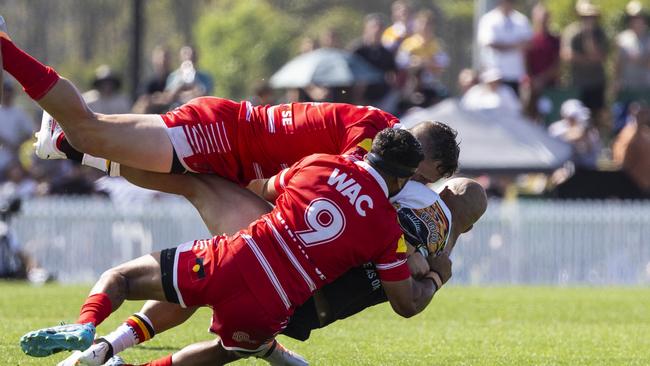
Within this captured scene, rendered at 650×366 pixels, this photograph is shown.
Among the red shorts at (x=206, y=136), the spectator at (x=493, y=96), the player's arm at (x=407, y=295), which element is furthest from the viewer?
the spectator at (x=493, y=96)

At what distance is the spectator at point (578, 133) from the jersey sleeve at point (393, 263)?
42.7 feet

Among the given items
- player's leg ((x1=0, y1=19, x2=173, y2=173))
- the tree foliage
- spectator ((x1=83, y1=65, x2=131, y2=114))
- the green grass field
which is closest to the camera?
player's leg ((x1=0, y1=19, x2=173, y2=173))

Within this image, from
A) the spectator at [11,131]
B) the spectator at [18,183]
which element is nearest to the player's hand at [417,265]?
the spectator at [18,183]

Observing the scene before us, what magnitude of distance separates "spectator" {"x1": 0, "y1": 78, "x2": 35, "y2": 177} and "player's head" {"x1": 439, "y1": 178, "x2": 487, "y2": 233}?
12.2 meters

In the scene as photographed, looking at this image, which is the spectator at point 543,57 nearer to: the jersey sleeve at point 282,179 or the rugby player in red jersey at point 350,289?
the rugby player in red jersey at point 350,289

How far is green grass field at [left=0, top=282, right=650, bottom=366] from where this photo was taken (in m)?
9.45

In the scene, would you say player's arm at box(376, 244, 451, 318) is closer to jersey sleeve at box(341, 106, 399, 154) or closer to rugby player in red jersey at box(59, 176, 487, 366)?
rugby player in red jersey at box(59, 176, 487, 366)

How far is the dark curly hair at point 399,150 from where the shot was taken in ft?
24.6

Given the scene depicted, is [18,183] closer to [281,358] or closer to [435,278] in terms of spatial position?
[281,358]

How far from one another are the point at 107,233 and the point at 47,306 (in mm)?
6011

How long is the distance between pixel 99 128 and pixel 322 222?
161 centimetres

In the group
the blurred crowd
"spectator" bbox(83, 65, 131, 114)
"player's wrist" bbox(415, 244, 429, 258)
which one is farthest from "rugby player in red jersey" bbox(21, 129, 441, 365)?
"spectator" bbox(83, 65, 131, 114)

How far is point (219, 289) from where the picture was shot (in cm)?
735

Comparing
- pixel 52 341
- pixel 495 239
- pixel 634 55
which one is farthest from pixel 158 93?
pixel 52 341
